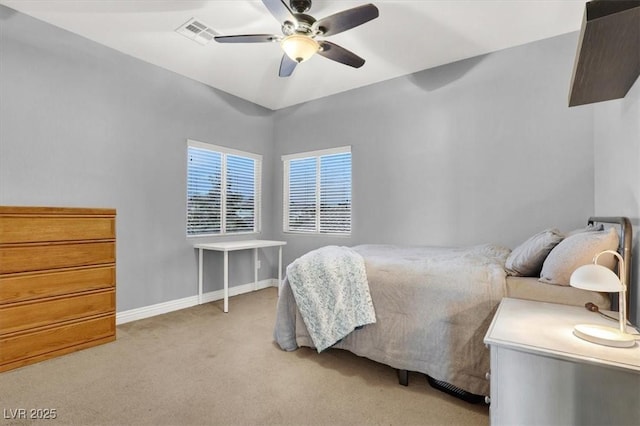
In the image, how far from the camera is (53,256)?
7.97ft

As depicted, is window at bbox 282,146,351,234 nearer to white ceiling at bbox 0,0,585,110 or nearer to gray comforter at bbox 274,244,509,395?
white ceiling at bbox 0,0,585,110

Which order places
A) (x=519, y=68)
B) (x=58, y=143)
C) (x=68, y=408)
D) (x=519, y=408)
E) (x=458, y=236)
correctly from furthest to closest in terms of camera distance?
1. (x=458, y=236)
2. (x=519, y=68)
3. (x=58, y=143)
4. (x=68, y=408)
5. (x=519, y=408)

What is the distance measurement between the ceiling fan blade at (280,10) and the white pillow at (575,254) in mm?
2160

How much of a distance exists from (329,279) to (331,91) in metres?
2.88

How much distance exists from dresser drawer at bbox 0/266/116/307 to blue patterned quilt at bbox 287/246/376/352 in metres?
1.65

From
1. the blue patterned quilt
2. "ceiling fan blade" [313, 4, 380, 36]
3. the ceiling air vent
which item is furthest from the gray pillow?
the ceiling air vent

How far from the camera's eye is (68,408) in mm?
Answer: 1807

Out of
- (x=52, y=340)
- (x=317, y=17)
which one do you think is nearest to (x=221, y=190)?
(x=52, y=340)

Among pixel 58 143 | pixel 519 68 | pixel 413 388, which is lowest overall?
pixel 413 388

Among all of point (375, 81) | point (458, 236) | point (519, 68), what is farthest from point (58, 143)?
point (519, 68)

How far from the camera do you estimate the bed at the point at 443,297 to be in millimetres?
1684

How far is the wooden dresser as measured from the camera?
223cm

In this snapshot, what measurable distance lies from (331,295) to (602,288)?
1.54m

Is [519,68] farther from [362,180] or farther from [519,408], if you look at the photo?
[519,408]
